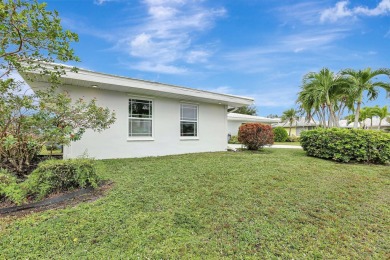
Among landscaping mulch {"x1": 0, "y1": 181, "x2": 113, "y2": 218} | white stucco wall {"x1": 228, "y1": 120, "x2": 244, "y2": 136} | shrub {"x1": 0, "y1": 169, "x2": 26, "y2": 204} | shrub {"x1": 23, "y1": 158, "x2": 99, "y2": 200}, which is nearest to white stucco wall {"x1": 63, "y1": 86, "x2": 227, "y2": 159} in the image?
shrub {"x1": 23, "y1": 158, "x2": 99, "y2": 200}

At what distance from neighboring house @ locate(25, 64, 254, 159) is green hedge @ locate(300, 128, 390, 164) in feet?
15.7

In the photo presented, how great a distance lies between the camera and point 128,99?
8594 millimetres

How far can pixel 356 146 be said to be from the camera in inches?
330

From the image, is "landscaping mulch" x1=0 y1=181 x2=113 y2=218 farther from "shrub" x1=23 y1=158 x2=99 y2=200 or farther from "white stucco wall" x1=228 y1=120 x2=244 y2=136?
"white stucco wall" x1=228 y1=120 x2=244 y2=136

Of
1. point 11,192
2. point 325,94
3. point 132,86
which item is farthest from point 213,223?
point 325,94

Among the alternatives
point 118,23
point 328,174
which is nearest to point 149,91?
point 118,23

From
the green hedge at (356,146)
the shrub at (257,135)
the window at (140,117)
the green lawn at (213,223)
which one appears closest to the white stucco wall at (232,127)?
the shrub at (257,135)

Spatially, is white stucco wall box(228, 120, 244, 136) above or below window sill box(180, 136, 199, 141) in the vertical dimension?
above

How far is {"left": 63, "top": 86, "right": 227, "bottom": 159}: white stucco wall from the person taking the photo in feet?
25.7

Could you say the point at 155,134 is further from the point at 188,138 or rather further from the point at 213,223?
the point at 213,223

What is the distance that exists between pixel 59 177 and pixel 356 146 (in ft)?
34.0

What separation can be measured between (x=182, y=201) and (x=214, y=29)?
974 centimetres

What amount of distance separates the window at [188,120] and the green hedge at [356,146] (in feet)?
19.9

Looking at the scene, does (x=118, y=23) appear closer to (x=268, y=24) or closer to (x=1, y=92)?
(x=1, y=92)
